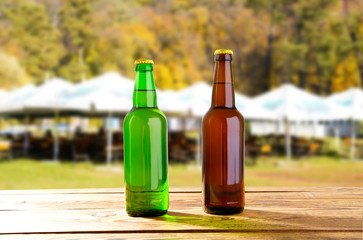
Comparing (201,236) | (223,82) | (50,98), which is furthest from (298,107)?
(201,236)

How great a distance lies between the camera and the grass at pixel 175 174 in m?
8.30

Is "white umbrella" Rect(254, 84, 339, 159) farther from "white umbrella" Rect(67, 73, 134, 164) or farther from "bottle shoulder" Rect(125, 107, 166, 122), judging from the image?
"bottle shoulder" Rect(125, 107, 166, 122)

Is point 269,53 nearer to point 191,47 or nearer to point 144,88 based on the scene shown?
point 191,47

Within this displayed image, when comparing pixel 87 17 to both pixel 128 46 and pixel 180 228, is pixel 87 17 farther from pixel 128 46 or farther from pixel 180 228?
pixel 180 228

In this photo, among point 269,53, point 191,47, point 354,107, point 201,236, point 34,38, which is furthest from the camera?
point 191,47

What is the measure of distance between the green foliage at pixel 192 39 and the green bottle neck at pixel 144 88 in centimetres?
2526

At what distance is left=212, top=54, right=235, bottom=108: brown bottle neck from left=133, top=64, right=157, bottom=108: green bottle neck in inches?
6.7

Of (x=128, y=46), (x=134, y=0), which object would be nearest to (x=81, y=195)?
(x=128, y=46)

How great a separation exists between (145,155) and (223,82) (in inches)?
11.2

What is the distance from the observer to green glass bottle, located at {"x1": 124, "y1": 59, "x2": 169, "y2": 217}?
3.62 ft

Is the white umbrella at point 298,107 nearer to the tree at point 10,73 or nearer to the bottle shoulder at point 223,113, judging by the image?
the bottle shoulder at point 223,113

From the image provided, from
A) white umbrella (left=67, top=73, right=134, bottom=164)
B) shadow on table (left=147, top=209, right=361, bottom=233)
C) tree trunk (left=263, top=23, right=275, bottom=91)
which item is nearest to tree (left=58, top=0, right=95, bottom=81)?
tree trunk (left=263, top=23, right=275, bottom=91)

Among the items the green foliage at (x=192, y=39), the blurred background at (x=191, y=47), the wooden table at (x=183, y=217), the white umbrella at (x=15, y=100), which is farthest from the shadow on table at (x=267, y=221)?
the green foliage at (x=192, y=39)

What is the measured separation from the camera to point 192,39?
29.9 m
